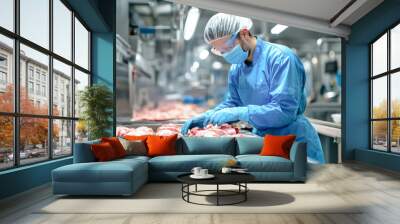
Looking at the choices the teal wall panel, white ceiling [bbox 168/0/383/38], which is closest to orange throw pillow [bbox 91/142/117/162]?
the teal wall panel

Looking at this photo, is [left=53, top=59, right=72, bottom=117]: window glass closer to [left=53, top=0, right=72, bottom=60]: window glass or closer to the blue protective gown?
[left=53, top=0, right=72, bottom=60]: window glass

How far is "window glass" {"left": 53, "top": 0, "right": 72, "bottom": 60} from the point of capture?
5988 mm

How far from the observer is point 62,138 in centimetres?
A: 634

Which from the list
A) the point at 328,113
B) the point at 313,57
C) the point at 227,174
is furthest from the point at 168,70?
the point at 227,174

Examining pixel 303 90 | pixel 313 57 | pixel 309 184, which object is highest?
pixel 313 57

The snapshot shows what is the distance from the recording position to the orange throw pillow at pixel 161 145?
582 centimetres

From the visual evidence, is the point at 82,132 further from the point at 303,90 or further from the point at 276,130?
the point at 303,90

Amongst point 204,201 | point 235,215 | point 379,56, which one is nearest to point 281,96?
point 379,56

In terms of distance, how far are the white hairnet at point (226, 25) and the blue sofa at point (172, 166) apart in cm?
213

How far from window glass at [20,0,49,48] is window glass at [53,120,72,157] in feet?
4.16

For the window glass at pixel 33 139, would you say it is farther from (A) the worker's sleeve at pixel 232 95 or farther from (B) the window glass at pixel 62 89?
(A) the worker's sleeve at pixel 232 95

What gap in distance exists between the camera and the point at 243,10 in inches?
281

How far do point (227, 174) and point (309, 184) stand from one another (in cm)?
153

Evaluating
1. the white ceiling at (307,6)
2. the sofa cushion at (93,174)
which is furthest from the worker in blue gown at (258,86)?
the sofa cushion at (93,174)
